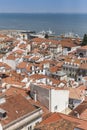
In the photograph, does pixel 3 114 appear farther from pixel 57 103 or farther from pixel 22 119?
pixel 57 103

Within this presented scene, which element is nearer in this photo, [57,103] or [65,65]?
[57,103]

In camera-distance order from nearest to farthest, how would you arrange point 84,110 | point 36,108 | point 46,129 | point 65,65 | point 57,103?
point 46,129 < point 36,108 < point 84,110 < point 57,103 < point 65,65

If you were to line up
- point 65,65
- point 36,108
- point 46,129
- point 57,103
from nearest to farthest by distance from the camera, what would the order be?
1. point 46,129
2. point 36,108
3. point 57,103
4. point 65,65

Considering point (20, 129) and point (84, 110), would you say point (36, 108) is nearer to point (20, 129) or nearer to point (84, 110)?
point (20, 129)

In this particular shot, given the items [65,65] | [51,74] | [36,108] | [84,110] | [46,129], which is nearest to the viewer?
[46,129]

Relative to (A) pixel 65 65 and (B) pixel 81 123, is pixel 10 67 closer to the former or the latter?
(A) pixel 65 65

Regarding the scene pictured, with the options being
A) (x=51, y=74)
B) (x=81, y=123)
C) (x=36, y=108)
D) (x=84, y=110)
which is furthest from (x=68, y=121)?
(x=51, y=74)

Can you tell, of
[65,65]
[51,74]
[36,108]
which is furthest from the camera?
[65,65]

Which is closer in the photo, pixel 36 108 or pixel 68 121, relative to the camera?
pixel 68 121

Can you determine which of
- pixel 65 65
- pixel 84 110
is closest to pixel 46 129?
pixel 84 110
